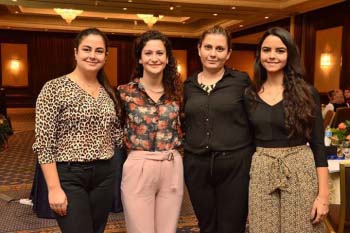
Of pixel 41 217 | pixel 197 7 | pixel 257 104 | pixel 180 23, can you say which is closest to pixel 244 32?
pixel 180 23

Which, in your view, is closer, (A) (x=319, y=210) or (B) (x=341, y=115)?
(A) (x=319, y=210)

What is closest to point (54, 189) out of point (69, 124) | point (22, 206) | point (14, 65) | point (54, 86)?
point (69, 124)

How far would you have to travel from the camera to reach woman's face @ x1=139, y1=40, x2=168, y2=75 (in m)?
2.20

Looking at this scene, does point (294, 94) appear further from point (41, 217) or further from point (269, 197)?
point (41, 217)

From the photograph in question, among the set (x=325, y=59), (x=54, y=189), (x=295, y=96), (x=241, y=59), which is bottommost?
(x=54, y=189)

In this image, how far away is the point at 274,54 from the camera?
2.02 meters

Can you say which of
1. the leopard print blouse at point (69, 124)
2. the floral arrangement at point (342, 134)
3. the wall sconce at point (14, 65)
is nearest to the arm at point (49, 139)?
the leopard print blouse at point (69, 124)

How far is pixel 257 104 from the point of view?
6.82 ft

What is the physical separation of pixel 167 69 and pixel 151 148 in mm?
494

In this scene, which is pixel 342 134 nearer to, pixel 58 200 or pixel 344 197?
pixel 344 197

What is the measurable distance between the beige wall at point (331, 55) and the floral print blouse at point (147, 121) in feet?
27.9

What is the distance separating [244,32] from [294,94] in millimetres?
12731

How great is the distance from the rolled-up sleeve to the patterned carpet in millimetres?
2150

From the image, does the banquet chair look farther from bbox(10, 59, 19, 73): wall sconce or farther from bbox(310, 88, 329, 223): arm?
bbox(10, 59, 19, 73): wall sconce
